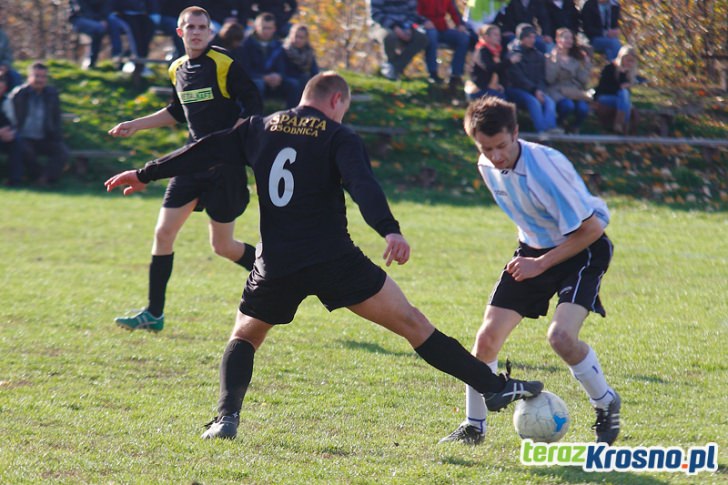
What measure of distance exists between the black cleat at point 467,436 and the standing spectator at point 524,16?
12.4 metres

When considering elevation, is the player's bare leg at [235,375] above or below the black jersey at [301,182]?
below

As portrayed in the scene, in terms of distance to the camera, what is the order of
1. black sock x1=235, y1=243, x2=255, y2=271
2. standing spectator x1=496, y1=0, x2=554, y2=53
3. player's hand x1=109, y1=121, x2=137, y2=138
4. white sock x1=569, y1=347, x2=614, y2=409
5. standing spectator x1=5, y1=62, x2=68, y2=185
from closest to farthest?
white sock x1=569, y1=347, x2=614, y2=409, player's hand x1=109, y1=121, x2=137, y2=138, black sock x1=235, y1=243, x2=255, y2=271, standing spectator x1=5, y1=62, x2=68, y2=185, standing spectator x1=496, y1=0, x2=554, y2=53

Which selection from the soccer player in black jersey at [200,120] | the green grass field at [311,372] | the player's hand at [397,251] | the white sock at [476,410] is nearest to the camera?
the player's hand at [397,251]

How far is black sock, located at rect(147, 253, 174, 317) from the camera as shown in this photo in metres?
7.76

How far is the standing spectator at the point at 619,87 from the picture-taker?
52.4 feet

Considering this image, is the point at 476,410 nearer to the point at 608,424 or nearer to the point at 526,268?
the point at 608,424

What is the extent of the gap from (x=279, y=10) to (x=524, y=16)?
3.91m

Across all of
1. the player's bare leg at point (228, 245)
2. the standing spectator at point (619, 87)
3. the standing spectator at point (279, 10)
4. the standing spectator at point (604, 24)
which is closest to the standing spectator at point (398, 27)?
the standing spectator at point (279, 10)

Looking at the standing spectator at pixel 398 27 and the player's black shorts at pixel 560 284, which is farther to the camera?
the standing spectator at pixel 398 27

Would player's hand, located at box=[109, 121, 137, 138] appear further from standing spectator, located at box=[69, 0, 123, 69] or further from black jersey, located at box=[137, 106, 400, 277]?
standing spectator, located at box=[69, 0, 123, 69]

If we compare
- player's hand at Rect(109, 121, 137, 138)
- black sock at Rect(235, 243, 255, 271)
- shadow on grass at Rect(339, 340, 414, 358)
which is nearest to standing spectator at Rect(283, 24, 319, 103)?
black sock at Rect(235, 243, 255, 271)

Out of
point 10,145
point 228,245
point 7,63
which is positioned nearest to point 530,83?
point 10,145

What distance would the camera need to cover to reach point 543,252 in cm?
523

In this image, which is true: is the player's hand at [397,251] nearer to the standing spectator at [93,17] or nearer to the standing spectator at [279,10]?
the standing spectator at [279,10]
